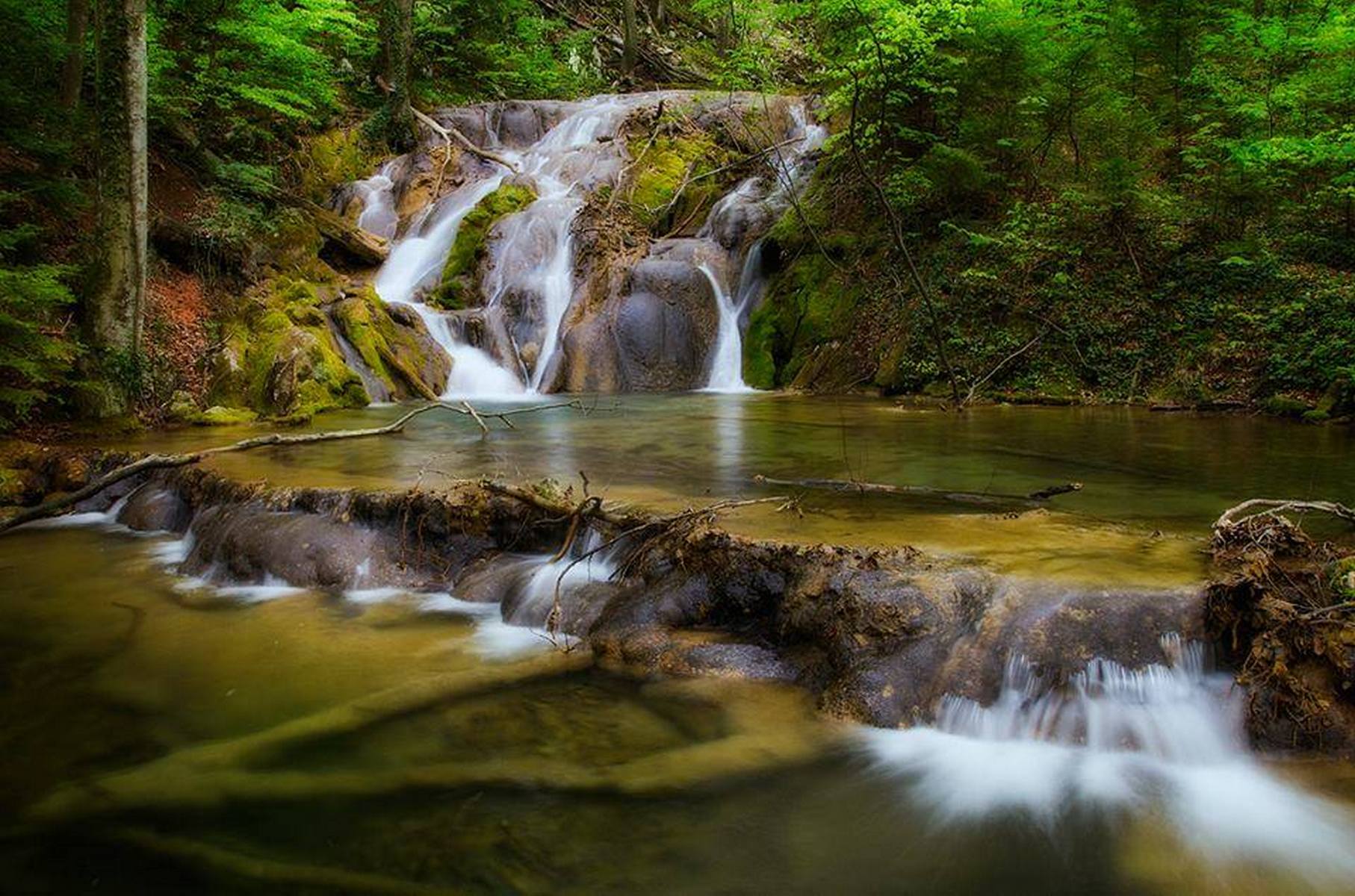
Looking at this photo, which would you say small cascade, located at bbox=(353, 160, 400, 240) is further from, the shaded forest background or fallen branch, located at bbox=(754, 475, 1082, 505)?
fallen branch, located at bbox=(754, 475, 1082, 505)

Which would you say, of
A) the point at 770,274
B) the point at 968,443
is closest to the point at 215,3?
the point at 770,274

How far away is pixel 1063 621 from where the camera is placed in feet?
11.7

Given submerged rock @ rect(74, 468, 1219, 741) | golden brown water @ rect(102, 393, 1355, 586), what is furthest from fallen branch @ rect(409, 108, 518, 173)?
submerged rock @ rect(74, 468, 1219, 741)

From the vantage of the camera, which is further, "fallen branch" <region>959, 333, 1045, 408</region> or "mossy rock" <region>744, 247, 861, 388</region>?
"mossy rock" <region>744, 247, 861, 388</region>

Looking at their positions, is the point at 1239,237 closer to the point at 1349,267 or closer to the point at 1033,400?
the point at 1349,267

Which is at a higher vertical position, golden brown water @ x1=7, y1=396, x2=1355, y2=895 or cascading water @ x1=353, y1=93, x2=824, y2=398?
cascading water @ x1=353, y1=93, x2=824, y2=398

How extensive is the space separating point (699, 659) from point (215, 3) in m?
16.5

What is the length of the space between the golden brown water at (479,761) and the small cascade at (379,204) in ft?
44.4

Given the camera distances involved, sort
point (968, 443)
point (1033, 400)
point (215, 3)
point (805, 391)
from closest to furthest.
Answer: point (968, 443)
point (1033, 400)
point (805, 391)
point (215, 3)

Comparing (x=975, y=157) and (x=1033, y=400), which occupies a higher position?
(x=975, y=157)

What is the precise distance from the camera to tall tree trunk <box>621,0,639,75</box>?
89.0 ft

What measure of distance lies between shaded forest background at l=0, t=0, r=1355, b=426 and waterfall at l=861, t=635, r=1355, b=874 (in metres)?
7.66

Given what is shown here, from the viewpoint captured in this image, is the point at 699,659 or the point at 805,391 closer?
the point at 699,659

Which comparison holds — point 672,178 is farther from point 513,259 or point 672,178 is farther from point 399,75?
point 399,75
